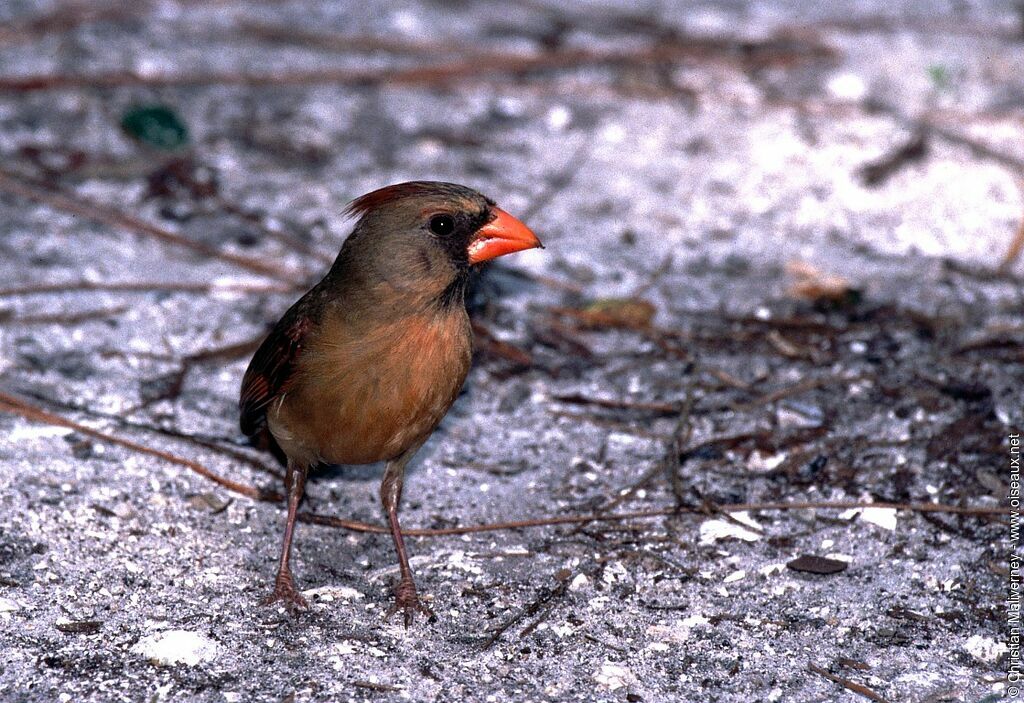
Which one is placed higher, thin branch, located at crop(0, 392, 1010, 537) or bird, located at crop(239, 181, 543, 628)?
bird, located at crop(239, 181, 543, 628)

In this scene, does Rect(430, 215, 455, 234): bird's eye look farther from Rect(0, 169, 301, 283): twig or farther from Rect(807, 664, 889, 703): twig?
Rect(0, 169, 301, 283): twig

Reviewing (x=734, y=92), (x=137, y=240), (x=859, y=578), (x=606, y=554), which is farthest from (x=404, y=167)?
(x=859, y=578)

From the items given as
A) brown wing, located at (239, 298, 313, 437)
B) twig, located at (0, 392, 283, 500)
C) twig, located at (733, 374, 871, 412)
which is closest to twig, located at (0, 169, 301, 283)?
twig, located at (0, 392, 283, 500)

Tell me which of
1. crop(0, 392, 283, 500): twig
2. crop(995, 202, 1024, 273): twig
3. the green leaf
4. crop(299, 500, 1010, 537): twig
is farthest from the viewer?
the green leaf

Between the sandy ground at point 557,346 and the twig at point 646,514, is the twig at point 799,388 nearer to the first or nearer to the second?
the sandy ground at point 557,346

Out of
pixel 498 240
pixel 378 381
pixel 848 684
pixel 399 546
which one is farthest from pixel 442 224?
pixel 848 684

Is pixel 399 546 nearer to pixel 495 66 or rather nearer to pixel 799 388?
pixel 799 388
